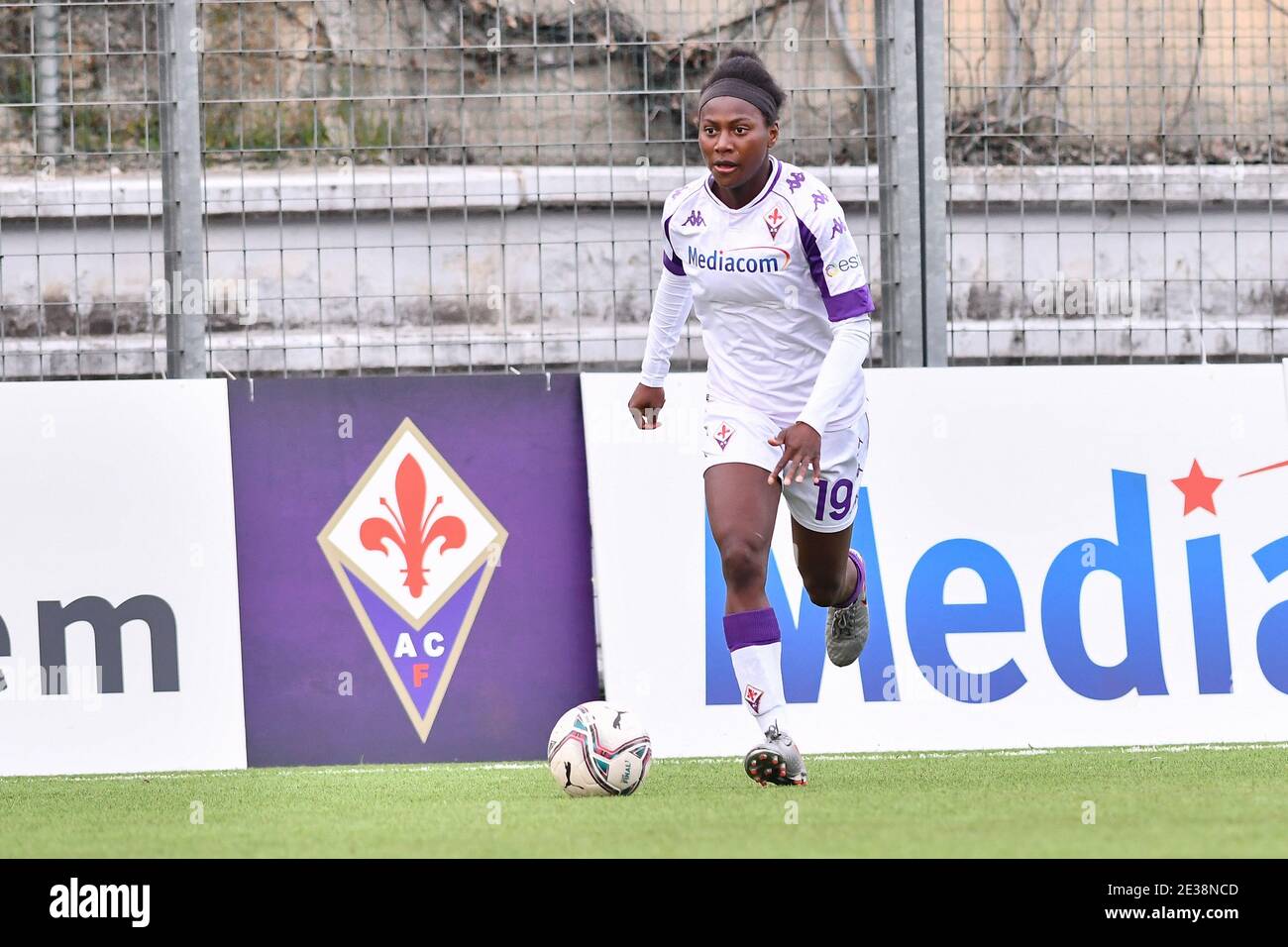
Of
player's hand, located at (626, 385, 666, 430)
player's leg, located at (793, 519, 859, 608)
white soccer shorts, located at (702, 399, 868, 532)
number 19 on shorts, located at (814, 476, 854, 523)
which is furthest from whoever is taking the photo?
player's hand, located at (626, 385, 666, 430)

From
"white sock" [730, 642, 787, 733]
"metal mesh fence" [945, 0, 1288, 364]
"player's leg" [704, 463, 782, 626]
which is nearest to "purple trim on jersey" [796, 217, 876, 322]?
"player's leg" [704, 463, 782, 626]

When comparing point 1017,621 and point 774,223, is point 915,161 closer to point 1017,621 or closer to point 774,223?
point 1017,621

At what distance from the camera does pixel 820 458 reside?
6.75m

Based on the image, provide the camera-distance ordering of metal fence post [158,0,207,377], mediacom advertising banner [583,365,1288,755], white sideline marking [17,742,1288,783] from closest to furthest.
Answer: white sideline marking [17,742,1288,783], mediacom advertising banner [583,365,1288,755], metal fence post [158,0,207,377]

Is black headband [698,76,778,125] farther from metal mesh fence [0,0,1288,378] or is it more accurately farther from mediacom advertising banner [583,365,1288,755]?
metal mesh fence [0,0,1288,378]

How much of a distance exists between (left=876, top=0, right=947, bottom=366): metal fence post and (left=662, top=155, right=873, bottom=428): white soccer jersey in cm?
196

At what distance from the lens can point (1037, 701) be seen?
26.3ft

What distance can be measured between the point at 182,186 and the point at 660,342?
253cm

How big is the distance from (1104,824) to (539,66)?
485 cm

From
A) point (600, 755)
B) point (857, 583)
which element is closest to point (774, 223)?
point (857, 583)

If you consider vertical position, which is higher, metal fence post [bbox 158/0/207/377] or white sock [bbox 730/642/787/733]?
metal fence post [bbox 158/0/207/377]

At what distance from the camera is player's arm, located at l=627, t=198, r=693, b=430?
720 cm
